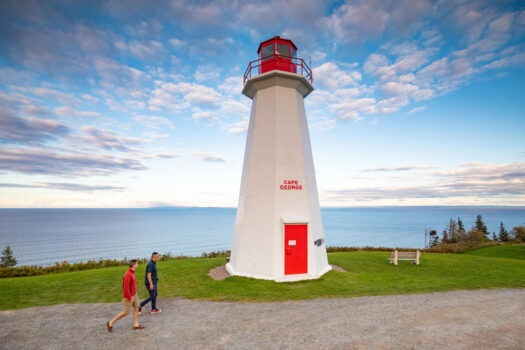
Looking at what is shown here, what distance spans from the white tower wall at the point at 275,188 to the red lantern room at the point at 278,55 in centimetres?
58

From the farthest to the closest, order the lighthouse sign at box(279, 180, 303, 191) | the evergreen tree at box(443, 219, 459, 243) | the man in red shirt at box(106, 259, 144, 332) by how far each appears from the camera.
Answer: the evergreen tree at box(443, 219, 459, 243)
the lighthouse sign at box(279, 180, 303, 191)
the man in red shirt at box(106, 259, 144, 332)

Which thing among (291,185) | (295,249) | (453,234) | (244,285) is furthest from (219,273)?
(453,234)

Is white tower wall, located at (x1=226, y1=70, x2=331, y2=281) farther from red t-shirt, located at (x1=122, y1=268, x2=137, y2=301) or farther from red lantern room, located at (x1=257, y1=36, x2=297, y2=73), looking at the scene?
red t-shirt, located at (x1=122, y1=268, x2=137, y2=301)

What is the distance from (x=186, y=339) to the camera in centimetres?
610

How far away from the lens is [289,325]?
22.3 ft

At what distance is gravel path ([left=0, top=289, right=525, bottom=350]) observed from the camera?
5.86 meters

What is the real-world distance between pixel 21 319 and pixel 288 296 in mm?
7703

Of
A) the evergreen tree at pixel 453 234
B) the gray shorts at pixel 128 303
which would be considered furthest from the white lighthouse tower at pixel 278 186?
the evergreen tree at pixel 453 234

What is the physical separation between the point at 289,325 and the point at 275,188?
5.95 m

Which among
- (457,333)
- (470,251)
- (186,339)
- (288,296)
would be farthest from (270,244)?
(470,251)

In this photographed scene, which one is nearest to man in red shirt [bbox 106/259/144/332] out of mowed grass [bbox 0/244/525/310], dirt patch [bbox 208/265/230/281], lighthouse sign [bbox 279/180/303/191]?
mowed grass [bbox 0/244/525/310]

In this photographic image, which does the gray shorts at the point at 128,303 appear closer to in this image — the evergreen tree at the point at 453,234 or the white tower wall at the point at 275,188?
the white tower wall at the point at 275,188

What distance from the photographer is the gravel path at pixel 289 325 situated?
231 inches

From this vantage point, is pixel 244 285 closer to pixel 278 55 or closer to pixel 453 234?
pixel 278 55
